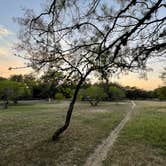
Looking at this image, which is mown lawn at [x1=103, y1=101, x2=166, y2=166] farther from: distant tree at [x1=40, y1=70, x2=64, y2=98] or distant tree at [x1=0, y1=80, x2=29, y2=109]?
distant tree at [x1=0, y1=80, x2=29, y2=109]

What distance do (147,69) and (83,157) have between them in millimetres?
3582

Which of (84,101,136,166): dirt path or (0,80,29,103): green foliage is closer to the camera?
(84,101,136,166): dirt path

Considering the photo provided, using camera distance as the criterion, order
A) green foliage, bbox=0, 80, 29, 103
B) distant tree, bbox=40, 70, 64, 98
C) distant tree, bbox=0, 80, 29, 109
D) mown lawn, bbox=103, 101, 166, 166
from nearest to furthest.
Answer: mown lawn, bbox=103, 101, 166, 166
distant tree, bbox=40, 70, 64, 98
distant tree, bbox=0, 80, 29, 109
green foliage, bbox=0, 80, 29, 103

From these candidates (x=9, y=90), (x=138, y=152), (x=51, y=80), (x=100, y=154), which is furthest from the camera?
(x=9, y=90)

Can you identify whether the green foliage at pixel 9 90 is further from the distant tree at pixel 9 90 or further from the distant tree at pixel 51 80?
the distant tree at pixel 51 80

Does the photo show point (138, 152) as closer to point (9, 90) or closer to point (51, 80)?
point (51, 80)

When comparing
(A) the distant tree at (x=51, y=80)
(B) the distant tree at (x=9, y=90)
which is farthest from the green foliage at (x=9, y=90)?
(A) the distant tree at (x=51, y=80)

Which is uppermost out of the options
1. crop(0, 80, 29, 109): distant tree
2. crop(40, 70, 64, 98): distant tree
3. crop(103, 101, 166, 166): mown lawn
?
crop(0, 80, 29, 109): distant tree

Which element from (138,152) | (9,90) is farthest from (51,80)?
(9,90)

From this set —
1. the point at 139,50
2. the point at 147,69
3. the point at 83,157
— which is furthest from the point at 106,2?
the point at 83,157

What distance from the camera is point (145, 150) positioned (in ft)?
25.9

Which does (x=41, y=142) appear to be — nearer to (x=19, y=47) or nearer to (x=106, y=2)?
(x=19, y=47)

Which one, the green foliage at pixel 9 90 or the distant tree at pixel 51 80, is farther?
the green foliage at pixel 9 90

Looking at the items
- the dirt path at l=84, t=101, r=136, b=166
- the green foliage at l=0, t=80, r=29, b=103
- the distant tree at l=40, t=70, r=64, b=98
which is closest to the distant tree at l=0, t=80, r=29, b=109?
the green foliage at l=0, t=80, r=29, b=103
